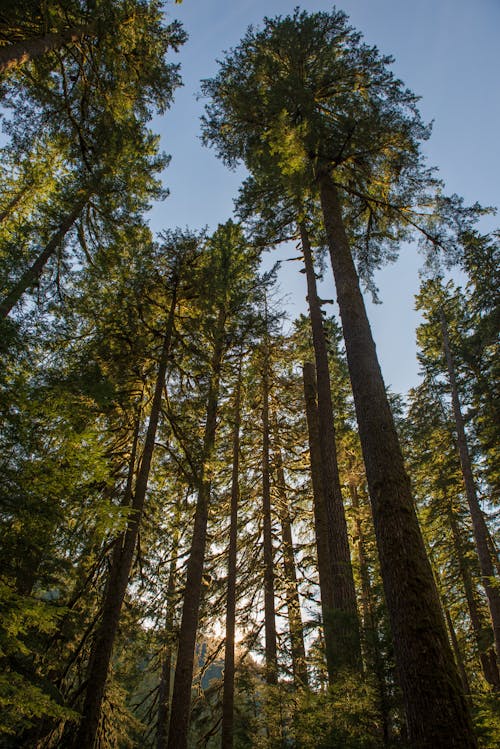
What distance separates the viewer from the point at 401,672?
12.4 feet

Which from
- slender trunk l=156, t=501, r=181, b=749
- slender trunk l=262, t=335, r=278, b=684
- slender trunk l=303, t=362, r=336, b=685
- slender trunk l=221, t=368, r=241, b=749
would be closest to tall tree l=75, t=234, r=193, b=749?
slender trunk l=156, t=501, r=181, b=749

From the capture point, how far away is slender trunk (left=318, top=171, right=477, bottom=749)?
337 cm

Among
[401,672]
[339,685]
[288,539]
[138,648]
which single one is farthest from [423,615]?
[288,539]

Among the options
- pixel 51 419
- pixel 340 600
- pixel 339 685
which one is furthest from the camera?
pixel 340 600

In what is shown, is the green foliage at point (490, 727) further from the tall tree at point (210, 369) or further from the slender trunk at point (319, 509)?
the tall tree at point (210, 369)

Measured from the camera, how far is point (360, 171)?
9516mm

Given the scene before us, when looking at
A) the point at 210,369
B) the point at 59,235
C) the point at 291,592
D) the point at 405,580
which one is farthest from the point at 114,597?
the point at 59,235

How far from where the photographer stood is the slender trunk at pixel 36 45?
261 inches

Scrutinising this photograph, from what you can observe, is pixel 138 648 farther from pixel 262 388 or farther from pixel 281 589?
pixel 262 388

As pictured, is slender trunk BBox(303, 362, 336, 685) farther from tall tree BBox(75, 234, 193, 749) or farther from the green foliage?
tall tree BBox(75, 234, 193, 749)

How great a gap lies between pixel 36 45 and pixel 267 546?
13.4 metres

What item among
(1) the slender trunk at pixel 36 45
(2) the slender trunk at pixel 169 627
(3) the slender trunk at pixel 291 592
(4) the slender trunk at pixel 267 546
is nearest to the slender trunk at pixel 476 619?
(3) the slender trunk at pixel 291 592

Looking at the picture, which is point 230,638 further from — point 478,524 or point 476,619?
point 476,619

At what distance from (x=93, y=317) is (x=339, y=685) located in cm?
908
